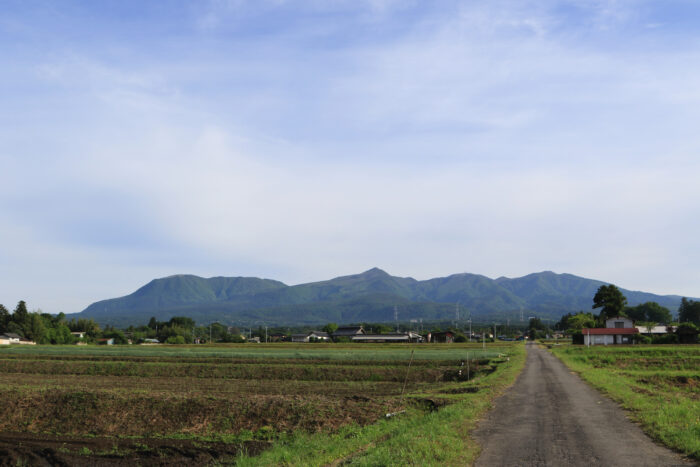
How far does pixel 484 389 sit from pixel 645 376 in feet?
59.8

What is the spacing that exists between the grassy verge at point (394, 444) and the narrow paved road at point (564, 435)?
2.25 ft

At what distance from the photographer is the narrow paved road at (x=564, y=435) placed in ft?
44.8

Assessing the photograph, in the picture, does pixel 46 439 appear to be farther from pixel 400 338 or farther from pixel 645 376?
pixel 400 338

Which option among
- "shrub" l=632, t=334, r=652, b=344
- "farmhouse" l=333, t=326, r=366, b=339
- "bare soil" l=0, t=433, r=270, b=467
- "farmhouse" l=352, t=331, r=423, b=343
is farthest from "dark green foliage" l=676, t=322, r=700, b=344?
"farmhouse" l=333, t=326, r=366, b=339

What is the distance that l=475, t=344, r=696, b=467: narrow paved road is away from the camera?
13648mm

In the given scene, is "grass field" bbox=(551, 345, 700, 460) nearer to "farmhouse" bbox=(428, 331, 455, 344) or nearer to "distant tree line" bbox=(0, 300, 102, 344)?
"farmhouse" bbox=(428, 331, 455, 344)

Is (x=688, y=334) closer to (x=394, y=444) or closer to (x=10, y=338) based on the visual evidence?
(x=394, y=444)

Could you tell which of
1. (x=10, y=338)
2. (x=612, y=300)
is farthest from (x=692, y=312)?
(x=10, y=338)

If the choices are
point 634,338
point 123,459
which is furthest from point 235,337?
point 123,459

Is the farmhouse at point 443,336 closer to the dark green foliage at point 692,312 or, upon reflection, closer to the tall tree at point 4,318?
the dark green foliage at point 692,312

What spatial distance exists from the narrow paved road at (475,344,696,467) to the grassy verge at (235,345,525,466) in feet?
2.25

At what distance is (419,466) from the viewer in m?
12.5

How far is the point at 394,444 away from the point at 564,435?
18.8 ft

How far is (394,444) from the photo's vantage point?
15.2 meters
